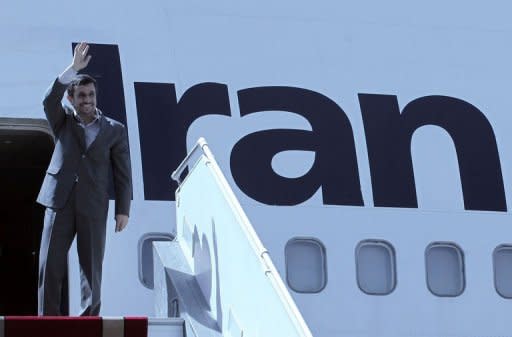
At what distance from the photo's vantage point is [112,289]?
806 cm

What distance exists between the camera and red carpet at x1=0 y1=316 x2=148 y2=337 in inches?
219

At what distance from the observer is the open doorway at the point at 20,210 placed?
9.67 m

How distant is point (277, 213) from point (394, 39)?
1740mm

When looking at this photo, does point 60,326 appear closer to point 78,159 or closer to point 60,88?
point 78,159

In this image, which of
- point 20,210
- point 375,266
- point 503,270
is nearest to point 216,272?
point 375,266

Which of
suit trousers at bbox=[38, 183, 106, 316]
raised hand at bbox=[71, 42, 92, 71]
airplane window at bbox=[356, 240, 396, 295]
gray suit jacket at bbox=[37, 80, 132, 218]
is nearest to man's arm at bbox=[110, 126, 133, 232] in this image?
gray suit jacket at bbox=[37, 80, 132, 218]

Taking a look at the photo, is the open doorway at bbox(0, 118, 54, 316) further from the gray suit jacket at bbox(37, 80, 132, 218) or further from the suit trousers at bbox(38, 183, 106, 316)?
the suit trousers at bbox(38, 183, 106, 316)

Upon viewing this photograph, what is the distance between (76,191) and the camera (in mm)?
6512

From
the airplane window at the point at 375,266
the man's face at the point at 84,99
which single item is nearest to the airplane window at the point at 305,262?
the airplane window at the point at 375,266

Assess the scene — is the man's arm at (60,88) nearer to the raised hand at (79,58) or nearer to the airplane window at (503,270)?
the raised hand at (79,58)

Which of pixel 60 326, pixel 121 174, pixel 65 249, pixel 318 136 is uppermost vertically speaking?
pixel 318 136

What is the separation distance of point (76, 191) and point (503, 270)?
379 cm

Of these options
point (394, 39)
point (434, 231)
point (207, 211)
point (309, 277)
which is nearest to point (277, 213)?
point (309, 277)

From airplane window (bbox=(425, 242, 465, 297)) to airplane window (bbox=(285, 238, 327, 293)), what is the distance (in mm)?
786
